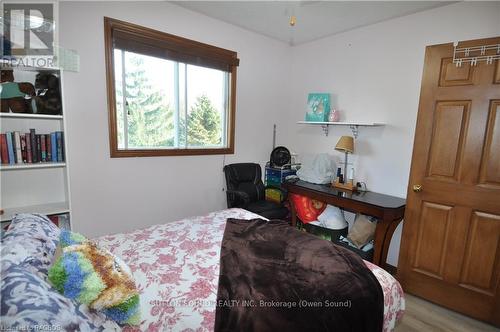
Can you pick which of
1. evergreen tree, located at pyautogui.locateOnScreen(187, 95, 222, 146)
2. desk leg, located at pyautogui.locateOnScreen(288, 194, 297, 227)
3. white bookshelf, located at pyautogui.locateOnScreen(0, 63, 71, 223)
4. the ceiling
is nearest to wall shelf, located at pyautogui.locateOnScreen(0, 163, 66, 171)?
white bookshelf, located at pyautogui.locateOnScreen(0, 63, 71, 223)

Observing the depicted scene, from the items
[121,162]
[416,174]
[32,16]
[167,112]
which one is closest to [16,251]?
[121,162]

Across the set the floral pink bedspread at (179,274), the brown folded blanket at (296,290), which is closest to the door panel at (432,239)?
the floral pink bedspread at (179,274)

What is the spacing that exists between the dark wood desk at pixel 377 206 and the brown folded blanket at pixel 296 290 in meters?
1.04

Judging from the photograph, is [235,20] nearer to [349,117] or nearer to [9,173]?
[349,117]

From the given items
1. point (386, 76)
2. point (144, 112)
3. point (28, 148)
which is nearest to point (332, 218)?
point (386, 76)

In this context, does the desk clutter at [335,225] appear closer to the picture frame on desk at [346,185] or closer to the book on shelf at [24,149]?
the picture frame on desk at [346,185]

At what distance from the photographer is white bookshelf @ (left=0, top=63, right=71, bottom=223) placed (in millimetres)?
1885

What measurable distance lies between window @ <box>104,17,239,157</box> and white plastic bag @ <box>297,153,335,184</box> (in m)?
0.98

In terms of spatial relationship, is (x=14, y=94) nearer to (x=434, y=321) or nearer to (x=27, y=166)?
(x=27, y=166)

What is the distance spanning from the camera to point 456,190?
203cm

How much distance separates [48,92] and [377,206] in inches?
113

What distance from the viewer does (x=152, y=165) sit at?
269cm

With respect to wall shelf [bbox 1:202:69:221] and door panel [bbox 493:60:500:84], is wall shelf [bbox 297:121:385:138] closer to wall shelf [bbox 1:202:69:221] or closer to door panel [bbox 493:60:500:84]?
door panel [bbox 493:60:500:84]

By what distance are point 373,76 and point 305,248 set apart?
2.26 metres
